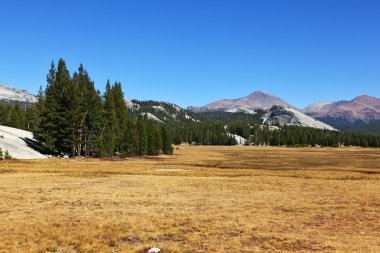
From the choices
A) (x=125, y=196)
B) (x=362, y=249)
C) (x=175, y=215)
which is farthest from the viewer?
(x=125, y=196)

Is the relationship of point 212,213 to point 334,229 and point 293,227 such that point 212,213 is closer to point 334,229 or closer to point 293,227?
point 293,227

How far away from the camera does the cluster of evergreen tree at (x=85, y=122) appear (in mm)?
87250

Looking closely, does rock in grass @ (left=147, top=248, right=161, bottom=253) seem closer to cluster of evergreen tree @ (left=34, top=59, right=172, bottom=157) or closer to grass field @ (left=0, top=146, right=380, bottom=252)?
grass field @ (left=0, top=146, right=380, bottom=252)

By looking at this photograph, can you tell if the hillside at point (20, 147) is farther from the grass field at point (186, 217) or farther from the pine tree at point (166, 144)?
the pine tree at point (166, 144)

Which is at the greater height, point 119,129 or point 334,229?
point 119,129

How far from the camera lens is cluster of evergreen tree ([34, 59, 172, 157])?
87250mm

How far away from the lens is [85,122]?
310 ft

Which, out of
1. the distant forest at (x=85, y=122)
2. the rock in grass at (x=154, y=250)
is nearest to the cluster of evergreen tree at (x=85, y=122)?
the distant forest at (x=85, y=122)

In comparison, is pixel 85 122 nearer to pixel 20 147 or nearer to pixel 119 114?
pixel 119 114

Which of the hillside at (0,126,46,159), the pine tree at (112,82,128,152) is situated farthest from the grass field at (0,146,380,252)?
the pine tree at (112,82,128,152)

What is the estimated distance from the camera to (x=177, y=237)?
63.4 ft

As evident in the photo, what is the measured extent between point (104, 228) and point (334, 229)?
43.2 ft

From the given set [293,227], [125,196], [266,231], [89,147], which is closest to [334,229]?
[293,227]

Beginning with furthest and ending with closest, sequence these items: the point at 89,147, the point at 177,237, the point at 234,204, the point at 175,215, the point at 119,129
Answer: the point at 119,129 < the point at 89,147 < the point at 234,204 < the point at 175,215 < the point at 177,237
